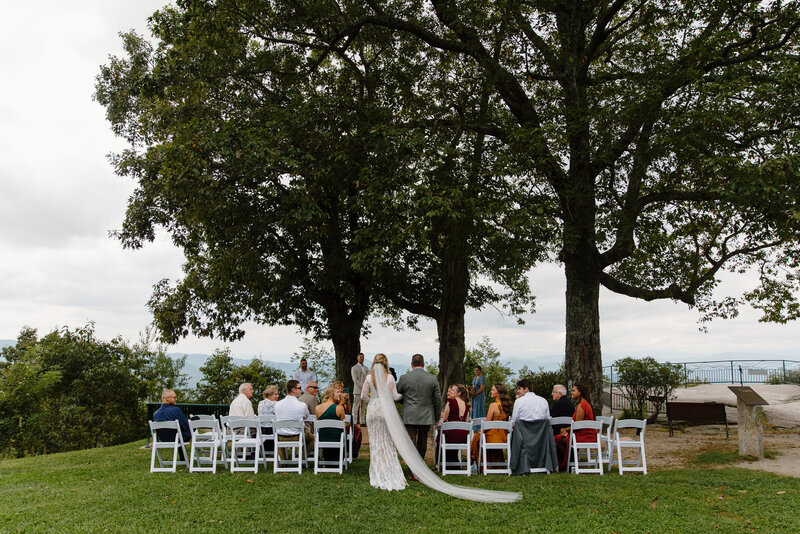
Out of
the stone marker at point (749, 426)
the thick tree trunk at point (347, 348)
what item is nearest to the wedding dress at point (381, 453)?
the stone marker at point (749, 426)

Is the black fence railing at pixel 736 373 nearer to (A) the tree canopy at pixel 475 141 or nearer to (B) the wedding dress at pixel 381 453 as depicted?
(A) the tree canopy at pixel 475 141

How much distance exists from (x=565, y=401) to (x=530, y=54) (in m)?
9.62

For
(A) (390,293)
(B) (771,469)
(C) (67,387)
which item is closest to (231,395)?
(C) (67,387)

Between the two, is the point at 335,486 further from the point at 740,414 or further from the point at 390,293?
the point at 390,293

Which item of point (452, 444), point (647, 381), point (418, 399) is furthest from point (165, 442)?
point (647, 381)

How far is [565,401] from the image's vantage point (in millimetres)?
10383

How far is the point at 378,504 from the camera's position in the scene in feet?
23.7

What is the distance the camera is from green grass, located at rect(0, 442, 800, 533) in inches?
249

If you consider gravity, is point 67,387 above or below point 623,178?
below

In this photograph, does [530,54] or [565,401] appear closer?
[565,401]

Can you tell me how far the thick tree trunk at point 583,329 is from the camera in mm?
13750

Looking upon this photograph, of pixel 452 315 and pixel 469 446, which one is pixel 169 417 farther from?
pixel 452 315

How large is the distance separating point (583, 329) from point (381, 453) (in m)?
7.36

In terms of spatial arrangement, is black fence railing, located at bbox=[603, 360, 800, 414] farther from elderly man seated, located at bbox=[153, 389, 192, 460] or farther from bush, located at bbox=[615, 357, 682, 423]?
elderly man seated, located at bbox=[153, 389, 192, 460]
